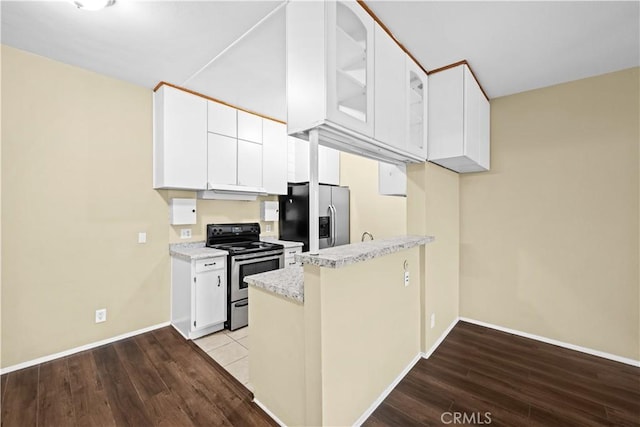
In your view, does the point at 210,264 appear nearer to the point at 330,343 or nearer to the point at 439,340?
the point at 330,343

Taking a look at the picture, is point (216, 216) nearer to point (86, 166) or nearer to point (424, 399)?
point (86, 166)

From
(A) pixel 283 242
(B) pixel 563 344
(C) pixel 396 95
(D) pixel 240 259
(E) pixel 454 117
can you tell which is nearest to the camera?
(C) pixel 396 95

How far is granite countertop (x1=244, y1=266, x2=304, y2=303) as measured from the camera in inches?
61.1

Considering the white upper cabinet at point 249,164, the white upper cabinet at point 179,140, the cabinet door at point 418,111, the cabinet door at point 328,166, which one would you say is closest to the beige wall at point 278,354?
the cabinet door at point 418,111

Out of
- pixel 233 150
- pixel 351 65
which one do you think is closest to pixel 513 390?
pixel 351 65

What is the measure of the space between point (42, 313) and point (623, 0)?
4.95m

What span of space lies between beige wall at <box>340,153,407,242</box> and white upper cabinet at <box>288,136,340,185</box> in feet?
0.56

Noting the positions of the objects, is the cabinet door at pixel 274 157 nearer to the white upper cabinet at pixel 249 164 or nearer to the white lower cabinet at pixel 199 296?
the white upper cabinet at pixel 249 164

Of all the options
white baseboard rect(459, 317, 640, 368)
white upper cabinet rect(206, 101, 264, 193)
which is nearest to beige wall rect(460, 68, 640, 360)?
white baseboard rect(459, 317, 640, 368)

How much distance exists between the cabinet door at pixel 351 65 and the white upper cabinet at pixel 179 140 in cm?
199

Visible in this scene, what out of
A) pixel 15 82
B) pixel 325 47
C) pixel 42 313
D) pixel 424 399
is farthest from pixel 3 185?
pixel 424 399

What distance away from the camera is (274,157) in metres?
3.81

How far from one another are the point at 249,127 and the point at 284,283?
2528 millimetres

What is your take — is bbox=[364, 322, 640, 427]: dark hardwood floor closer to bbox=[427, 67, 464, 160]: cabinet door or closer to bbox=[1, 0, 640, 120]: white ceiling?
bbox=[427, 67, 464, 160]: cabinet door
